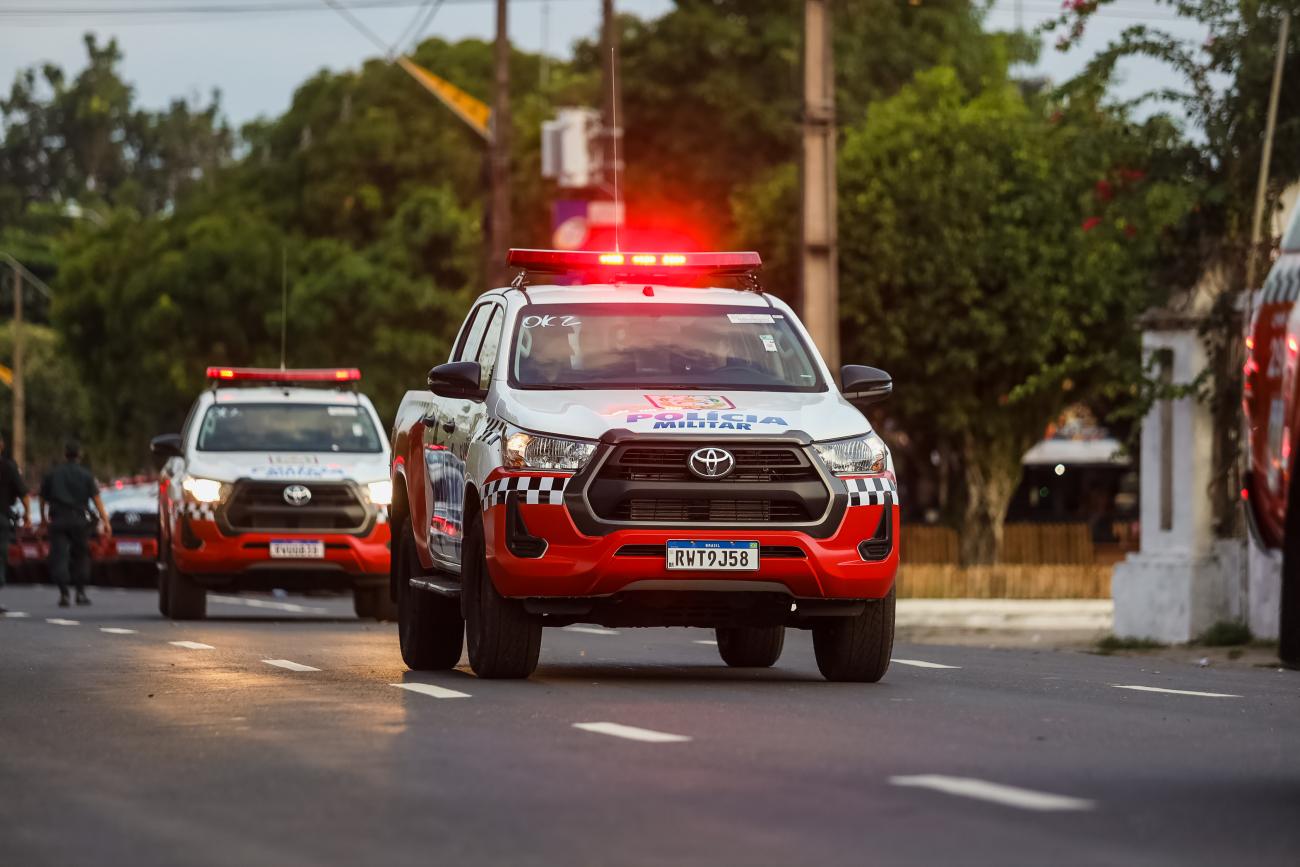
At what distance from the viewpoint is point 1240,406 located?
907 inches

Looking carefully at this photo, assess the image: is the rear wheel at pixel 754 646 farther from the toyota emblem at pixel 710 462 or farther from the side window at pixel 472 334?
the toyota emblem at pixel 710 462

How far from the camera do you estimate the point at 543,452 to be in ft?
45.3

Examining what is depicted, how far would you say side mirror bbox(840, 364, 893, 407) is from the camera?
579 inches

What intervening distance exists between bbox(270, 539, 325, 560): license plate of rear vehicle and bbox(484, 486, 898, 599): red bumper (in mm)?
10580

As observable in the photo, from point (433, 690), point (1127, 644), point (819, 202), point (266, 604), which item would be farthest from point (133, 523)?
point (433, 690)

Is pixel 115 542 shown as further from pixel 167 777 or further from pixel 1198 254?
pixel 167 777

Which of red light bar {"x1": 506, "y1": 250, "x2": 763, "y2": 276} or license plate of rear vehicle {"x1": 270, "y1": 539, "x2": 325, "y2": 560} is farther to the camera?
license plate of rear vehicle {"x1": 270, "y1": 539, "x2": 325, "y2": 560}

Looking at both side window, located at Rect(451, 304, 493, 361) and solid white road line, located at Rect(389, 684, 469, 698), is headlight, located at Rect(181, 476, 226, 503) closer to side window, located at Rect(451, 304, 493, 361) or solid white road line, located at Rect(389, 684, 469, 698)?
side window, located at Rect(451, 304, 493, 361)

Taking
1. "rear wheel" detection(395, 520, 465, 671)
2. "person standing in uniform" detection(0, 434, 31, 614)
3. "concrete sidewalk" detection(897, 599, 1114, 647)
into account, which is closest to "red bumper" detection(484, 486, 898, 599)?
"rear wheel" detection(395, 520, 465, 671)

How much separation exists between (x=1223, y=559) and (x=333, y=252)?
43.7 metres

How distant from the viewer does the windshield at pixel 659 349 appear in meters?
14.6

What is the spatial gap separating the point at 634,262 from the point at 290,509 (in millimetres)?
9397

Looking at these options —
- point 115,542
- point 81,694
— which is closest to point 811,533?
point 81,694

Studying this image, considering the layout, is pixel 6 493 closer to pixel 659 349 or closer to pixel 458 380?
pixel 458 380
